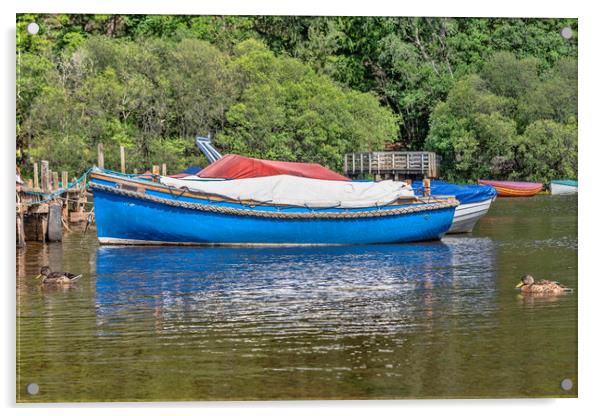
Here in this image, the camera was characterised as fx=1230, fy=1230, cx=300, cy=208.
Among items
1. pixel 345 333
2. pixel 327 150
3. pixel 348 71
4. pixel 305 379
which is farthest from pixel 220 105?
pixel 305 379

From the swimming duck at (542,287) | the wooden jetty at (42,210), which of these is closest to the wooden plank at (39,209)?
the wooden jetty at (42,210)

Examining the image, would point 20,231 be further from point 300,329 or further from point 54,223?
point 300,329

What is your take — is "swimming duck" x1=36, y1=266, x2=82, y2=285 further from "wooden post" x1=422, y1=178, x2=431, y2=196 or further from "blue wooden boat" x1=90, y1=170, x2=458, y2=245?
"wooden post" x1=422, y1=178, x2=431, y2=196

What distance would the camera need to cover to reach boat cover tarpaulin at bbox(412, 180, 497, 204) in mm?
21656

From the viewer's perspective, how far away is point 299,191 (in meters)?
20.8

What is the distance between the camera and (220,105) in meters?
17.3

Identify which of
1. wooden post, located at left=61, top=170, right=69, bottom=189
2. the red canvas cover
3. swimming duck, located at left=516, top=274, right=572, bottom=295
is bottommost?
swimming duck, located at left=516, top=274, right=572, bottom=295

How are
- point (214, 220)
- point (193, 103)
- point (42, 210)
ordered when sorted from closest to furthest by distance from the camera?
point (193, 103) → point (214, 220) → point (42, 210)

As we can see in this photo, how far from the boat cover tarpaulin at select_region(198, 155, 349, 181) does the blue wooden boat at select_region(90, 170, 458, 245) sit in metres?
0.83

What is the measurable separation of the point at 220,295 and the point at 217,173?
5.67m

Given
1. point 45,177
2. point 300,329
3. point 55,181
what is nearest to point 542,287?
point 300,329

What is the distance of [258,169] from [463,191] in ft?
15.1

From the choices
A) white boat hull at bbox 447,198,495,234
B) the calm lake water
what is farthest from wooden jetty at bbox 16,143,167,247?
white boat hull at bbox 447,198,495,234

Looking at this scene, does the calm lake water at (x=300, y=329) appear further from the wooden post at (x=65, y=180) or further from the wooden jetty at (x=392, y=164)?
the wooden post at (x=65, y=180)
